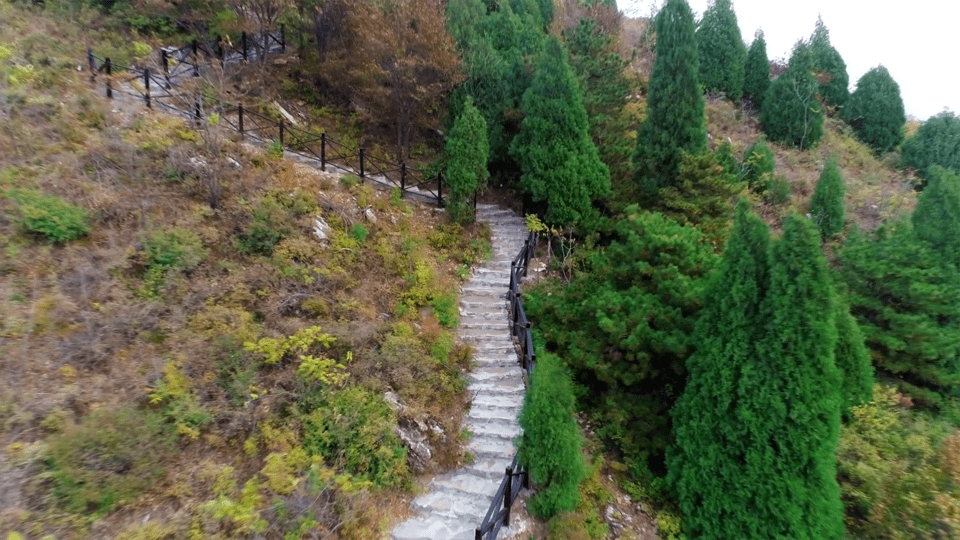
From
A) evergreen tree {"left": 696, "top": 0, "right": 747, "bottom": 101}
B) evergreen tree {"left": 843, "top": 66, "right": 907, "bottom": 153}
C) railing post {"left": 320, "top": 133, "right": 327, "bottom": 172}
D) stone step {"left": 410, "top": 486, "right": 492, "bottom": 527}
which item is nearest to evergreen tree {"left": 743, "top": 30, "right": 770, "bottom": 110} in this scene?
evergreen tree {"left": 696, "top": 0, "right": 747, "bottom": 101}

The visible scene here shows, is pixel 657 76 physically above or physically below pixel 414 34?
below

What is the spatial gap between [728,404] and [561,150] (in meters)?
8.16

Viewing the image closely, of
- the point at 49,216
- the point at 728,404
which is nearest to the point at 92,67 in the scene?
the point at 49,216

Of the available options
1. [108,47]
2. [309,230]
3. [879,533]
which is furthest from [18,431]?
[108,47]

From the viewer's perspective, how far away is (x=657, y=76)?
13461 millimetres

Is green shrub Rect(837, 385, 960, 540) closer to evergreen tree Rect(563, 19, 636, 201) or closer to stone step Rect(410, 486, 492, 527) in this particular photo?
stone step Rect(410, 486, 492, 527)

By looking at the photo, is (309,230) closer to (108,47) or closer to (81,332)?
(81,332)

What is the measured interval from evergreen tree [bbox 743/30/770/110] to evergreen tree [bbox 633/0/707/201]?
12.1 m


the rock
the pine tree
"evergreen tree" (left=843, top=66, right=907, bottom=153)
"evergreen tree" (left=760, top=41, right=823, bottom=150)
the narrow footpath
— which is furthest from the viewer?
"evergreen tree" (left=843, top=66, right=907, bottom=153)

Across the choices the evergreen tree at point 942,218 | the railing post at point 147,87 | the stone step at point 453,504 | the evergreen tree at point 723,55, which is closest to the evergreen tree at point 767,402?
the stone step at point 453,504

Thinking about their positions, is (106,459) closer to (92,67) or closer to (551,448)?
(551,448)

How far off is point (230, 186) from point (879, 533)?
14.2m

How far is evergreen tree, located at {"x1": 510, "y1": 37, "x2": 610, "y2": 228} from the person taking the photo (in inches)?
504

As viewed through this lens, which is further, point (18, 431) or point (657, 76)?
point (657, 76)
